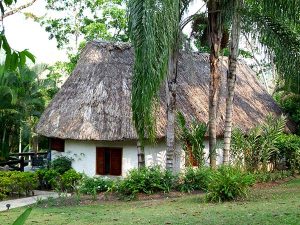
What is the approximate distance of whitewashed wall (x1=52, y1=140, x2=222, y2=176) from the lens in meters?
17.3

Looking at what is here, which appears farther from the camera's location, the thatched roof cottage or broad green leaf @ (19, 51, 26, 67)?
the thatched roof cottage

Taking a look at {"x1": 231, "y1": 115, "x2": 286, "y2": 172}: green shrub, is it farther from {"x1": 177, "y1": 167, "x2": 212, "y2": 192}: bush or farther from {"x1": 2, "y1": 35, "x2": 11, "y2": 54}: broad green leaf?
{"x1": 2, "y1": 35, "x2": 11, "y2": 54}: broad green leaf

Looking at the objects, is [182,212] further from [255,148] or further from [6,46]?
[6,46]

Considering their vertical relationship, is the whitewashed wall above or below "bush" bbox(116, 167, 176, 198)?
above

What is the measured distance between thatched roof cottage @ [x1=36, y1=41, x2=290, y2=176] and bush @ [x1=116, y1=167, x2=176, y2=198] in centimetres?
305

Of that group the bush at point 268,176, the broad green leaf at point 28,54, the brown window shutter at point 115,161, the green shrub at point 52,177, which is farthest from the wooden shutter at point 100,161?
the broad green leaf at point 28,54

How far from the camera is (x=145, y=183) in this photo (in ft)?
43.6

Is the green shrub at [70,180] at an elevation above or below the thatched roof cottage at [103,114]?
below

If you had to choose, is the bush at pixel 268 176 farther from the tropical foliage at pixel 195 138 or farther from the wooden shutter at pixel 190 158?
the wooden shutter at pixel 190 158

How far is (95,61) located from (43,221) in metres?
10.1

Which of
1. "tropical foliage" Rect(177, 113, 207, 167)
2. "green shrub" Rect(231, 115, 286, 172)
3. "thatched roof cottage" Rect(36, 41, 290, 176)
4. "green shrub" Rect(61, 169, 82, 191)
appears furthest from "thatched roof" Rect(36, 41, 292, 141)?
"green shrub" Rect(231, 115, 286, 172)

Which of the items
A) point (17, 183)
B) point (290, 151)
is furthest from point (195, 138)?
point (17, 183)

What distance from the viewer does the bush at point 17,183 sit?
1432cm

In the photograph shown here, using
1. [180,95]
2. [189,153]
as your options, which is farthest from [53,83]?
[189,153]
